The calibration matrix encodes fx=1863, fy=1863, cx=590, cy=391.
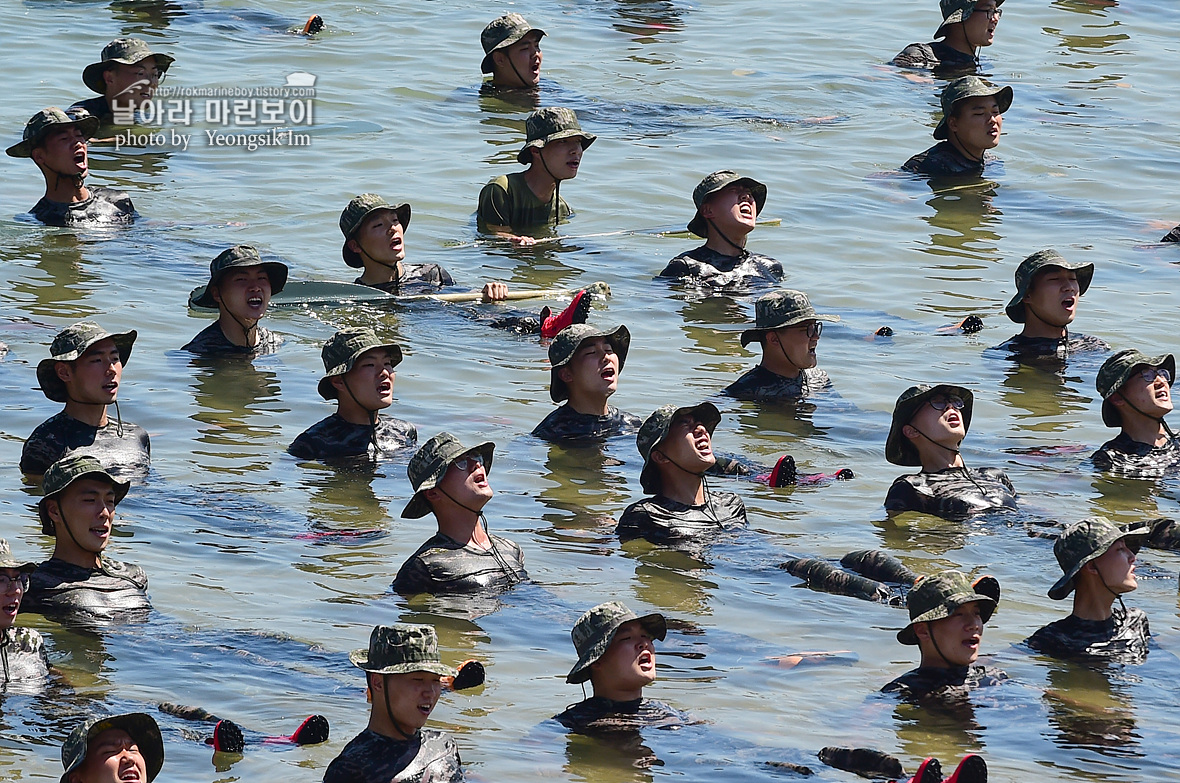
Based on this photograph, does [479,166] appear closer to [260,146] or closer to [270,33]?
[260,146]

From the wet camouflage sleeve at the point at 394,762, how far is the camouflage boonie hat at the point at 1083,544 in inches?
166

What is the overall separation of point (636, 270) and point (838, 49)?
11.2 meters

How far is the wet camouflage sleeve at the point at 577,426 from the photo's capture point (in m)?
15.3

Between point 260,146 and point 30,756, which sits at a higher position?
point 260,146

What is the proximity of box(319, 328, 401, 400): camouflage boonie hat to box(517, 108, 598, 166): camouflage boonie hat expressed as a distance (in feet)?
20.2

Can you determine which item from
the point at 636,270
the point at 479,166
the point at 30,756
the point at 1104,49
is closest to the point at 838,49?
the point at 1104,49

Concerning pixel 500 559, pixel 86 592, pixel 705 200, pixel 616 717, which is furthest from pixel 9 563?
pixel 705 200

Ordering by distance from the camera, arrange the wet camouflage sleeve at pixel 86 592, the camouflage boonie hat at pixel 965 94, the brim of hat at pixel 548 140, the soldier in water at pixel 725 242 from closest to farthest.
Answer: the wet camouflage sleeve at pixel 86 592
the soldier in water at pixel 725 242
the brim of hat at pixel 548 140
the camouflage boonie hat at pixel 965 94

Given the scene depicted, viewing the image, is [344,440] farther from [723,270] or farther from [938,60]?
[938,60]

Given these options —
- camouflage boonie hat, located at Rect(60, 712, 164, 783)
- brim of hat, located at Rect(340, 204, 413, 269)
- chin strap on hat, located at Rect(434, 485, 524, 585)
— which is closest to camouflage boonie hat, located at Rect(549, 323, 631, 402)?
chin strap on hat, located at Rect(434, 485, 524, 585)

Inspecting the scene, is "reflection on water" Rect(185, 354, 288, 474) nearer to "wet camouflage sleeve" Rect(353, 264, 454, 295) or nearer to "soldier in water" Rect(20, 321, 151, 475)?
"soldier in water" Rect(20, 321, 151, 475)

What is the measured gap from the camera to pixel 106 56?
24.9 meters

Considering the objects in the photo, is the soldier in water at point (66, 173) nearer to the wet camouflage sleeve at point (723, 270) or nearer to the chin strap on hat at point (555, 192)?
the chin strap on hat at point (555, 192)

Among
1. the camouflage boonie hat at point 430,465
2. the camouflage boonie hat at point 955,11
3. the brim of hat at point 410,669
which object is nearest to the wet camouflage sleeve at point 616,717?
the brim of hat at point 410,669
